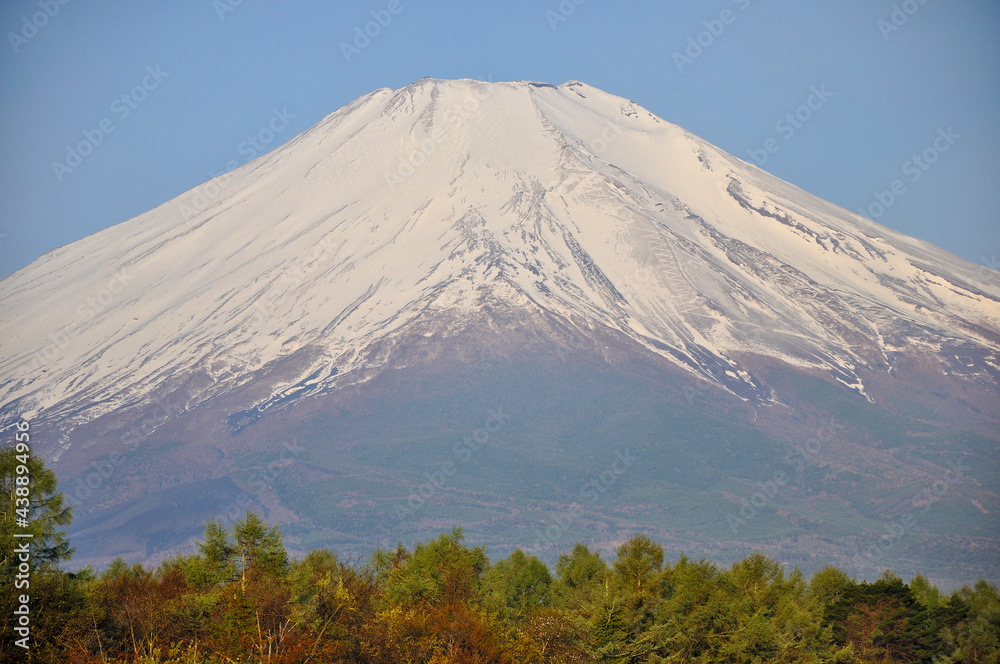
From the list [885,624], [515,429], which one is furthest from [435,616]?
[515,429]

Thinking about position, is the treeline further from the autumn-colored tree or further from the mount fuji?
the mount fuji

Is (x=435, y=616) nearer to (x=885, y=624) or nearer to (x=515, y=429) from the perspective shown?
(x=885, y=624)

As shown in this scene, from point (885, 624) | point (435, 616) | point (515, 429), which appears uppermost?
point (515, 429)

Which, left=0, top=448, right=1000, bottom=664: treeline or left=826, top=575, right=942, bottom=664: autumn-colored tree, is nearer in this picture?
left=0, top=448, right=1000, bottom=664: treeline

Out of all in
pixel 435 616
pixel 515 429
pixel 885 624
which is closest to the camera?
pixel 435 616

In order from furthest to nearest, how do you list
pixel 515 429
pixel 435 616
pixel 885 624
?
1. pixel 515 429
2. pixel 885 624
3. pixel 435 616

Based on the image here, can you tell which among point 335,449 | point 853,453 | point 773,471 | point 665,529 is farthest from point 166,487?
point 853,453

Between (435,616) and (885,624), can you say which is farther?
(885,624)

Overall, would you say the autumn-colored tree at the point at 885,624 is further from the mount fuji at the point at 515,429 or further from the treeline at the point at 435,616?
the mount fuji at the point at 515,429

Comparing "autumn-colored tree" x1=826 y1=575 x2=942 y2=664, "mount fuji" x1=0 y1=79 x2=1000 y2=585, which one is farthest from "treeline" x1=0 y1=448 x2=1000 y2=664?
"mount fuji" x1=0 y1=79 x2=1000 y2=585

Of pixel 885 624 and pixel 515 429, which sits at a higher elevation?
pixel 515 429
